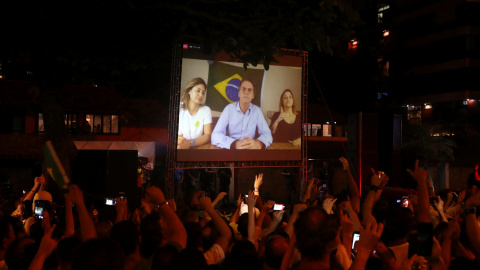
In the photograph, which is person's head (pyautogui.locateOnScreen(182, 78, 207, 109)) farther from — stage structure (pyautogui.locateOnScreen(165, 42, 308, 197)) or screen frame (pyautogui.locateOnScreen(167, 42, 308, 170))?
screen frame (pyautogui.locateOnScreen(167, 42, 308, 170))

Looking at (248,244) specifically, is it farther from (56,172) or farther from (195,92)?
(195,92)

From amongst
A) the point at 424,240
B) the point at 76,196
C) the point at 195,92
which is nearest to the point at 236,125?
the point at 195,92

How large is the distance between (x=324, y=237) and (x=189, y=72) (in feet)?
31.2

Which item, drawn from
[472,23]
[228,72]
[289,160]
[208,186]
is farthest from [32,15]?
[472,23]

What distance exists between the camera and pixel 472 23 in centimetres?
3403

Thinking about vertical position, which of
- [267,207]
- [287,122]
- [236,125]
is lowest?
[267,207]

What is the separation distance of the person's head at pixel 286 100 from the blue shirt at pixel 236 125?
761mm

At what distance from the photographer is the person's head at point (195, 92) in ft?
38.7

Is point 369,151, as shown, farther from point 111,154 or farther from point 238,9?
point 238,9

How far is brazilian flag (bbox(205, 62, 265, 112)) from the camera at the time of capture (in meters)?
12.0

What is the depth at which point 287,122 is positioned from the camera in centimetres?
1300

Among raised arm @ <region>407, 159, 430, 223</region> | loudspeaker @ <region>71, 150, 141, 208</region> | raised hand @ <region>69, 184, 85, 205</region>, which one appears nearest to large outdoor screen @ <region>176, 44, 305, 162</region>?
loudspeaker @ <region>71, 150, 141, 208</region>

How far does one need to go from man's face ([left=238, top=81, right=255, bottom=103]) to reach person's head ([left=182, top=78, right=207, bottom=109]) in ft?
3.27

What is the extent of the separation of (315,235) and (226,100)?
957cm
